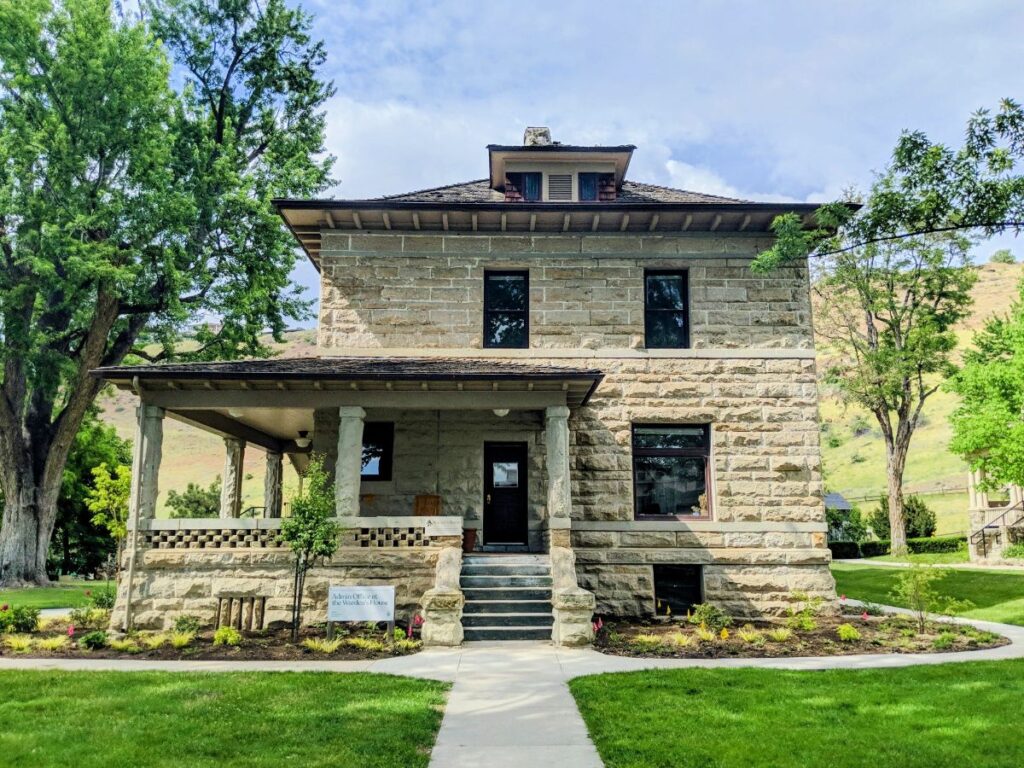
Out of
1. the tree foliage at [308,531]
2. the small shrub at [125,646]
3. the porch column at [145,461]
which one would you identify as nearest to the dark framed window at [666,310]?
the tree foliage at [308,531]

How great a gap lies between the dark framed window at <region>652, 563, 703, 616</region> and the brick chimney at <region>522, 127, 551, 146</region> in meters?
10.7

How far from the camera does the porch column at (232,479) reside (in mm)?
18953

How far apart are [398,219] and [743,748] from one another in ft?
39.6

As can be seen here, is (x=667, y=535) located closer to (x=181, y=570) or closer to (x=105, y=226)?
(x=181, y=570)

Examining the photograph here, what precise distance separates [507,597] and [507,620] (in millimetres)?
557

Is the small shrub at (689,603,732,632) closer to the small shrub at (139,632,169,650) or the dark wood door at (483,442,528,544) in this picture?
the dark wood door at (483,442,528,544)

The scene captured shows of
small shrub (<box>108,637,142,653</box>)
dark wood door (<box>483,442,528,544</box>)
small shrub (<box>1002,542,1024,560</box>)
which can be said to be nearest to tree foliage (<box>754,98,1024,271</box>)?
dark wood door (<box>483,442,528,544</box>)

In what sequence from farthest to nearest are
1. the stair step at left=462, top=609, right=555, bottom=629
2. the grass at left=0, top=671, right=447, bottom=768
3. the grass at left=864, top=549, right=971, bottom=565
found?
the grass at left=864, top=549, right=971, bottom=565, the stair step at left=462, top=609, right=555, bottom=629, the grass at left=0, top=671, right=447, bottom=768

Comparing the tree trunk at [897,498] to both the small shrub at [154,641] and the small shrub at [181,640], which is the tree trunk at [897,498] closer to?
the small shrub at [181,640]

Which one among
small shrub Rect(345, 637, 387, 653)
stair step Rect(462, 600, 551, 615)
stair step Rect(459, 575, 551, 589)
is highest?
stair step Rect(459, 575, 551, 589)

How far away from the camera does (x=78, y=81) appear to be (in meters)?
20.9

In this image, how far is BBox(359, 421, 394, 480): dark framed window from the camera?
591 inches

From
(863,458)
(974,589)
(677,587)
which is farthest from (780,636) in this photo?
(863,458)

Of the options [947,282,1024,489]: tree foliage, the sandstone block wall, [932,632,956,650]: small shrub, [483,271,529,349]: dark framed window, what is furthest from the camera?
[947,282,1024,489]: tree foliage
